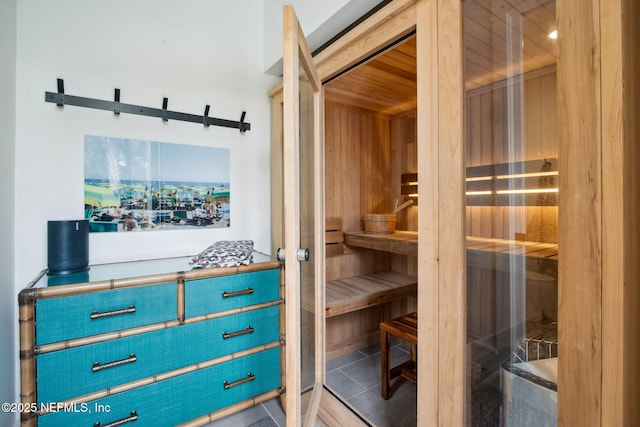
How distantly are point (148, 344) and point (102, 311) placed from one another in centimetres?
→ 28

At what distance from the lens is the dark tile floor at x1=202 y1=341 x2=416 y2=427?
5.81 feet

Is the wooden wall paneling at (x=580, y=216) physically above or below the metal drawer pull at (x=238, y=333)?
above

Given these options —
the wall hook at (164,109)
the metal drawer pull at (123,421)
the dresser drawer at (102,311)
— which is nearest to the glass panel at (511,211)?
the dresser drawer at (102,311)

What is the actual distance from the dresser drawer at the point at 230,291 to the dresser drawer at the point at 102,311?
101mm

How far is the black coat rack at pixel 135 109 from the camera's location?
1673mm

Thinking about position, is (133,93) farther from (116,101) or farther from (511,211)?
(511,211)

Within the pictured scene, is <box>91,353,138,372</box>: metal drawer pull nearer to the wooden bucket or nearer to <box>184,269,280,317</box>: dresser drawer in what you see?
<box>184,269,280,317</box>: dresser drawer

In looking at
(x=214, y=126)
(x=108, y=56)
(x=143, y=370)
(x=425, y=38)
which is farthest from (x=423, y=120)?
(x=108, y=56)

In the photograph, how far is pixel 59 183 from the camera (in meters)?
1.70

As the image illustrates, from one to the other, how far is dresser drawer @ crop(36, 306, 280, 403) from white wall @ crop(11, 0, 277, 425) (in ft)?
2.15

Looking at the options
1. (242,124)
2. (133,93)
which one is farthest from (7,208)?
(242,124)

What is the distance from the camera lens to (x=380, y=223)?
9.09ft

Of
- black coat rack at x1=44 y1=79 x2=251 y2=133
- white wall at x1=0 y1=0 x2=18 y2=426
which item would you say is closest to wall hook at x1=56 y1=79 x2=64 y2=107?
black coat rack at x1=44 y1=79 x2=251 y2=133

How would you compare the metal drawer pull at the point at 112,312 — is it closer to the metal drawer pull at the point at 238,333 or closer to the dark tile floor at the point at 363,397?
the metal drawer pull at the point at 238,333
